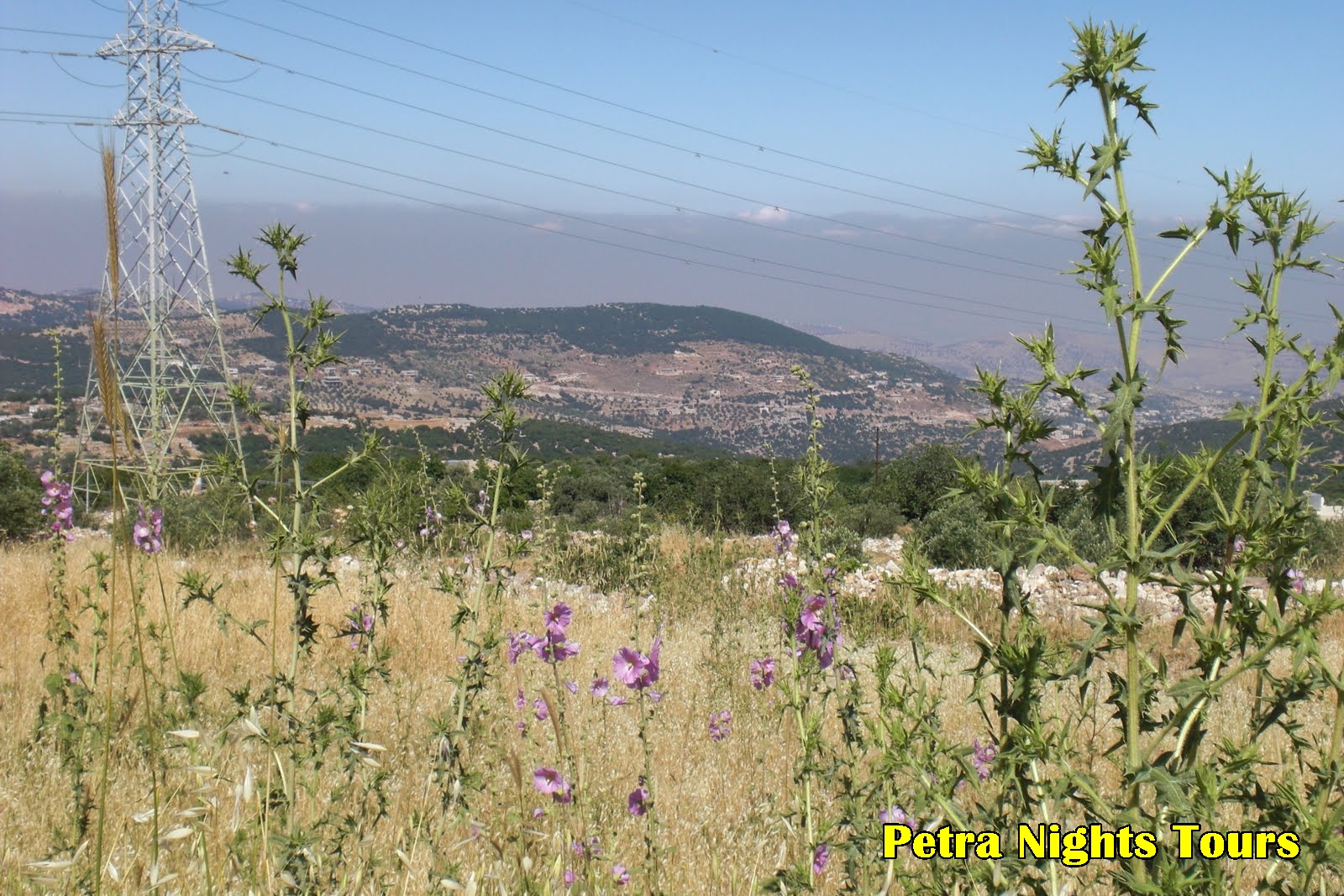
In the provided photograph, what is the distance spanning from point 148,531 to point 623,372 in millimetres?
78213

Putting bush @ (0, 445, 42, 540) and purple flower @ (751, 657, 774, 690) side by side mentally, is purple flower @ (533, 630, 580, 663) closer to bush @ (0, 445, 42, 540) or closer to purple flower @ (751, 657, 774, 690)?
purple flower @ (751, 657, 774, 690)

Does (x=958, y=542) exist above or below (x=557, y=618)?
below

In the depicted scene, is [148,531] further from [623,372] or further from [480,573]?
A: [623,372]

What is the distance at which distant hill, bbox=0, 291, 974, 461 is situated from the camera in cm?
5050

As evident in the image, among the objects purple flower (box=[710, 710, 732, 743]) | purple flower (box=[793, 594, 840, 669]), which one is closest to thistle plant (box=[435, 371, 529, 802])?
purple flower (box=[793, 594, 840, 669])

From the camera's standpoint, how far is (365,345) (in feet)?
207

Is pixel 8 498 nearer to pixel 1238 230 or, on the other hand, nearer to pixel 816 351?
pixel 1238 230

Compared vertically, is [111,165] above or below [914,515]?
above

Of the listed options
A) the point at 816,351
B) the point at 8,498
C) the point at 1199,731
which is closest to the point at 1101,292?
the point at 1199,731

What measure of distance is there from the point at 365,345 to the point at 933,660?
6145 centimetres

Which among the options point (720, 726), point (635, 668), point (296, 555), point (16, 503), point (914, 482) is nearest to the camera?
point (296, 555)

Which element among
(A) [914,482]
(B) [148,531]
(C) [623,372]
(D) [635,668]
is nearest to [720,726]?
(D) [635,668]

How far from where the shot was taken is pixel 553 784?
240 centimetres

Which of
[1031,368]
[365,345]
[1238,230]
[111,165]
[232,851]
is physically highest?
[1238,230]
